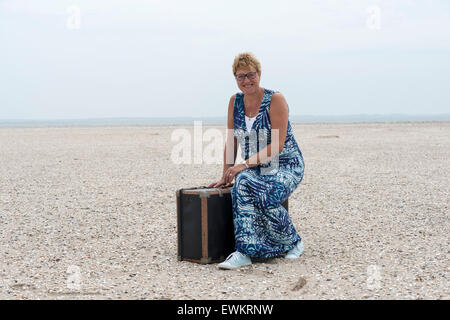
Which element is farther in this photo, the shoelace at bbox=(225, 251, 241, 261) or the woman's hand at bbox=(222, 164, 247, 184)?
the woman's hand at bbox=(222, 164, 247, 184)

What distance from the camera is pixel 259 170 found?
5.25 meters

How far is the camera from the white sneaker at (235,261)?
491 centimetres

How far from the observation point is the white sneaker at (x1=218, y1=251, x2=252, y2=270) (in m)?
4.91

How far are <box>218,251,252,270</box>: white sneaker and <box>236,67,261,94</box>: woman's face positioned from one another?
1.42 metres

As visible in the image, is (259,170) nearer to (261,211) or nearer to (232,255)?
(261,211)

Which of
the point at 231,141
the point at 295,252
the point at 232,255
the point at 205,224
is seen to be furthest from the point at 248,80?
the point at 295,252

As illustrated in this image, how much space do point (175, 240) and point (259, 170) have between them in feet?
4.76

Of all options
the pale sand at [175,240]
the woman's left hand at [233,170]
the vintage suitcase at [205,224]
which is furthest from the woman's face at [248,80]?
the pale sand at [175,240]

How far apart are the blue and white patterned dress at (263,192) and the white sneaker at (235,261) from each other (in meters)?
0.05

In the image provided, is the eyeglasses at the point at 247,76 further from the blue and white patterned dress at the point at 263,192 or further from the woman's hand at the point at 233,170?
the woman's hand at the point at 233,170

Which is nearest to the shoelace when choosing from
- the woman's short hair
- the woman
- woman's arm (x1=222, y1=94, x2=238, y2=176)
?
the woman

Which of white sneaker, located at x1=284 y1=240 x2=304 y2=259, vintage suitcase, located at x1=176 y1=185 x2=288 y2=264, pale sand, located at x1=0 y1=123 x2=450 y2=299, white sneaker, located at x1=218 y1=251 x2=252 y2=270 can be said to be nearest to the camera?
pale sand, located at x1=0 y1=123 x2=450 y2=299

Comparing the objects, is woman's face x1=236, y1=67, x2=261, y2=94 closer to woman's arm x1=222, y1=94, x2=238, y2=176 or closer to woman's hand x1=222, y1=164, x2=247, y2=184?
woman's arm x1=222, y1=94, x2=238, y2=176

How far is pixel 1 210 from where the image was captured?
7.98 metres
